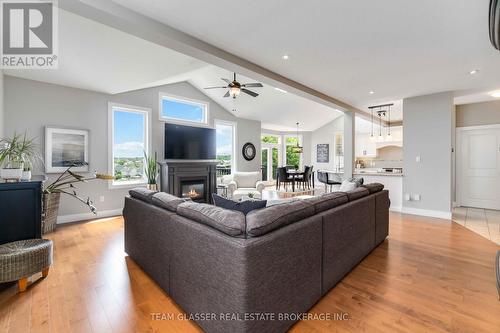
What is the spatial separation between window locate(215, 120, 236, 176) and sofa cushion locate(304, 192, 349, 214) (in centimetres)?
550

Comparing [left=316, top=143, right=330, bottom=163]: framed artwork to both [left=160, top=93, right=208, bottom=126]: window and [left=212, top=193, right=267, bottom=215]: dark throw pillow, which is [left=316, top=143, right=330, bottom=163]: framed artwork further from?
[left=212, top=193, right=267, bottom=215]: dark throw pillow

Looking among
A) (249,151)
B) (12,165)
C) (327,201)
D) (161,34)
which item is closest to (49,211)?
(12,165)

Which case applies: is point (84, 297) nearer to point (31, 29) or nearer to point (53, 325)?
point (53, 325)

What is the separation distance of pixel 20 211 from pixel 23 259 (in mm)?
543

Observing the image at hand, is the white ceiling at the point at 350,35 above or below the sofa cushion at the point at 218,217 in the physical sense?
above

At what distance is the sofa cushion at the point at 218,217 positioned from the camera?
1.44 m

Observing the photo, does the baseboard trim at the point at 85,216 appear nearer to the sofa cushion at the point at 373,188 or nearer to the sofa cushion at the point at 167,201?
the sofa cushion at the point at 167,201

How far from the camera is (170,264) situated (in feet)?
6.38

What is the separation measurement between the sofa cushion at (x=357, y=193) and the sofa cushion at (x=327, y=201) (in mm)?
104

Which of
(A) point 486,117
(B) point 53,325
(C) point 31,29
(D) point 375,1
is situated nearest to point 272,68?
(D) point 375,1

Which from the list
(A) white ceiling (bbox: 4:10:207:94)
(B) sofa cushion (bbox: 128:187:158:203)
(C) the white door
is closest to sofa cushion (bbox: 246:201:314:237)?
(B) sofa cushion (bbox: 128:187:158:203)

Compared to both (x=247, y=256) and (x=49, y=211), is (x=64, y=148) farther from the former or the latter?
(x=247, y=256)

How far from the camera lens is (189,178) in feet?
19.2

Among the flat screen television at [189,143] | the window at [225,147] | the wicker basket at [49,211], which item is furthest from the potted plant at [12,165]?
the window at [225,147]
